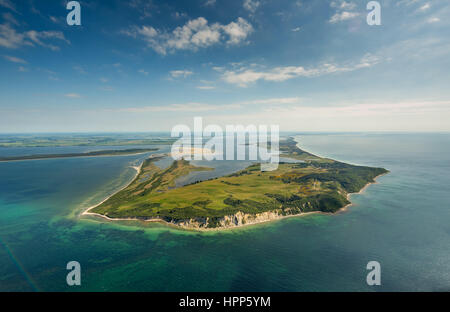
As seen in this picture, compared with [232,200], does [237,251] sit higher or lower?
lower

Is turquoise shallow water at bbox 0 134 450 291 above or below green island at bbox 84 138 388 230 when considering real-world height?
below

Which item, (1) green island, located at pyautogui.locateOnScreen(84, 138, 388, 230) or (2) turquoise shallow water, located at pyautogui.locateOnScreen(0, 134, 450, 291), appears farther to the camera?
(1) green island, located at pyautogui.locateOnScreen(84, 138, 388, 230)

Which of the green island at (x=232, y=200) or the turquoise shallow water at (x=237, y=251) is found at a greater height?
the green island at (x=232, y=200)

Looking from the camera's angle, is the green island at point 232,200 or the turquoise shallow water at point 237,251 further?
the green island at point 232,200

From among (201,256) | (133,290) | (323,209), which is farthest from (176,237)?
(323,209)

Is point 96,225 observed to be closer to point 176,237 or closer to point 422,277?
point 176,237
